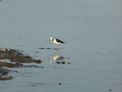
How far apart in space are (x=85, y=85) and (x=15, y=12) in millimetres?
24536

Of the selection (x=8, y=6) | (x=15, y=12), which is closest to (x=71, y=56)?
(x=15, y=12)

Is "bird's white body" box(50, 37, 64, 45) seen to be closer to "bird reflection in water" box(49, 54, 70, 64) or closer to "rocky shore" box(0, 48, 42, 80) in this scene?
"bird reflection in water" box(49, 54, 70, 64)

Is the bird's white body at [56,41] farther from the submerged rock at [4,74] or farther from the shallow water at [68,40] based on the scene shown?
the submerged rock at [4,74]

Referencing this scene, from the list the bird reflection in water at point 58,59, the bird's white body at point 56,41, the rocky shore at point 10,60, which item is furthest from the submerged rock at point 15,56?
the bird's white body at point 56,41

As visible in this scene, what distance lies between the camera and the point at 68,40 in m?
32.8

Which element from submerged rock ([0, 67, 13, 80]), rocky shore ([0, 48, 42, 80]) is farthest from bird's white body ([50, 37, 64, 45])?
submerged rock ([0, 67, 13, 80])

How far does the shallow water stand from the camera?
22.2 metres

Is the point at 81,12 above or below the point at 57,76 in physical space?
above

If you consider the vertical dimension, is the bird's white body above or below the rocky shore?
above

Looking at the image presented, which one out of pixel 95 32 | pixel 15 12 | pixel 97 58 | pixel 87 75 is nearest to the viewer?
pixel 87 75

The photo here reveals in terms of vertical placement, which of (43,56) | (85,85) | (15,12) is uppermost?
(15,12)

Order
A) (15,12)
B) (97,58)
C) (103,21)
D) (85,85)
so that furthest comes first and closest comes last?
(15,12)
(103,21)
(97,58)
(85,85)

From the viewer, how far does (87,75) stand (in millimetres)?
23594

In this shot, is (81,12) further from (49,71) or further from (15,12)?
(49,71)
